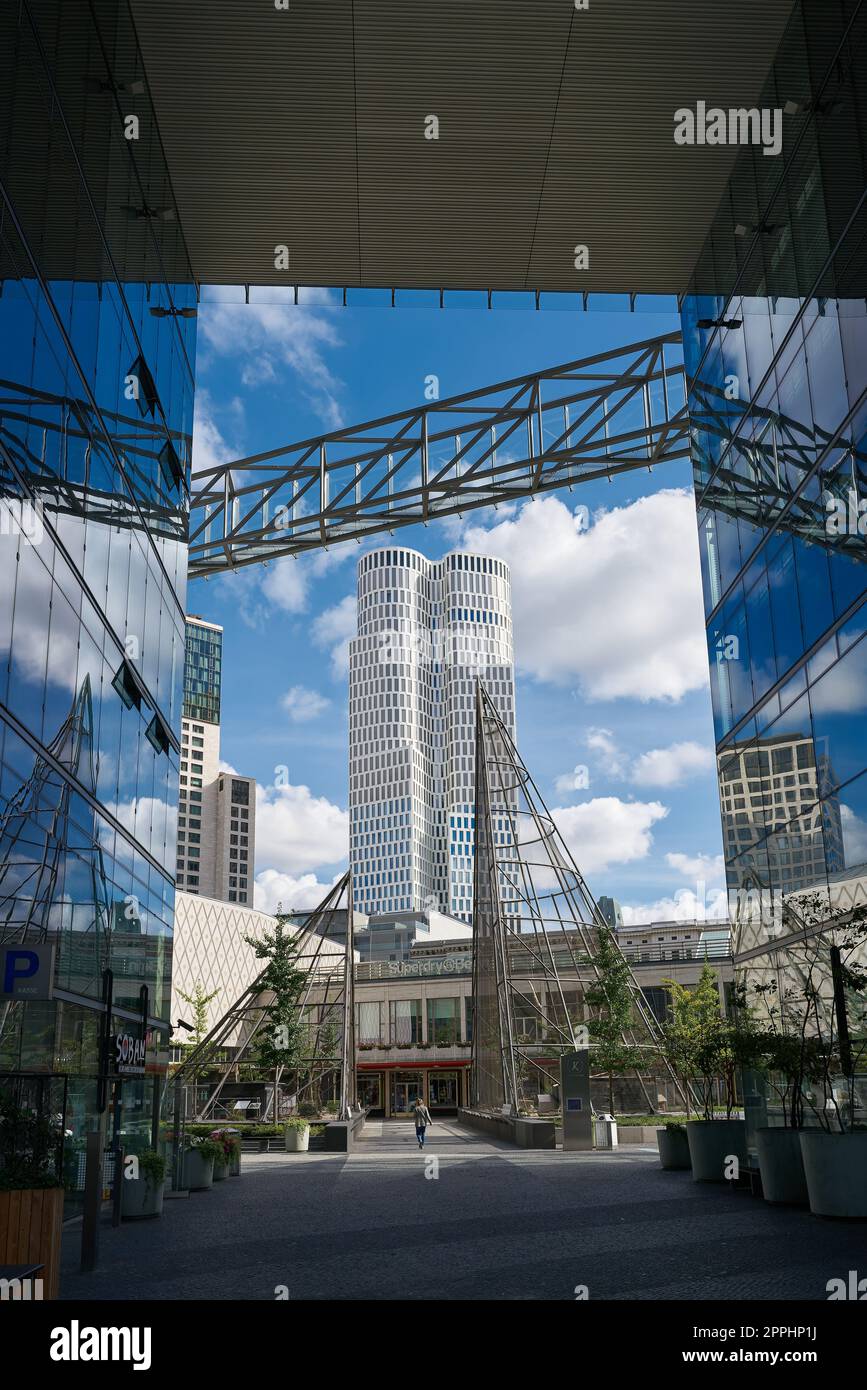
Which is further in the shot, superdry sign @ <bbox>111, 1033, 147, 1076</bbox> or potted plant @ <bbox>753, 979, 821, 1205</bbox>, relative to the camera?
potted plant @ <bbox>753, 979, 821, 1205</bbox>

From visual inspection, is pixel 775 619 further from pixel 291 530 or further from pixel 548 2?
pixel 291 530

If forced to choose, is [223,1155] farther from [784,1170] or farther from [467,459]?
[467,459]

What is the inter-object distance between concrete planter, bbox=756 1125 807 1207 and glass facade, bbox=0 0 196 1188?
29.1 feet

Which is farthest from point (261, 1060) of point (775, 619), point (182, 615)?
point (775, 619)

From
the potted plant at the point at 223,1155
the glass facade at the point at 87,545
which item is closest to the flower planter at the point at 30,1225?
the glass facade at the point at 87,545

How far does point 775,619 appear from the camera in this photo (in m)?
21.4

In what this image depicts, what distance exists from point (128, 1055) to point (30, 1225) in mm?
5973

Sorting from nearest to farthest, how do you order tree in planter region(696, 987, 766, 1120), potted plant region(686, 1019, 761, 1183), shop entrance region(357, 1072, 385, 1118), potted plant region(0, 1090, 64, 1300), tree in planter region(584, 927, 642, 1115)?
potted plant region(0, 1090, 64, 1300)
tree in planter region(696, 987, 766, 1120)
potted plant region(686, 1019, 761, 1183)
tree in planter region(584, 927, 642, 1115)
shop entrance region(357, 1072, 385, 1118)

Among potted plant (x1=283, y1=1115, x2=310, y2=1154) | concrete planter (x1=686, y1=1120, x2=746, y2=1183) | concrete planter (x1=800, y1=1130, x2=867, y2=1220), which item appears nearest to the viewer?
concrete planter (x1=800, y1=1130, x2=867, y2=1220)

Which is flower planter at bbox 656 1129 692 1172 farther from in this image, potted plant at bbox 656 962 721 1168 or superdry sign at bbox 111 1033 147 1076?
superdry sign at bbox 111 1033 147 1076

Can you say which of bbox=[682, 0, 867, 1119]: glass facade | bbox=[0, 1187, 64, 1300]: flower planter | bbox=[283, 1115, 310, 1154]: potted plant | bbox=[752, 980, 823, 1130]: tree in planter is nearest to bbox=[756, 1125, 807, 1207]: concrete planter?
bbox=[752, 980, 823, 1130]: tree in planter

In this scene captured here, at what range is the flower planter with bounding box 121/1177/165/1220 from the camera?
1908 centimetres

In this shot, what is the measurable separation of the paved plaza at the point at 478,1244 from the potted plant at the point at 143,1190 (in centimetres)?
48

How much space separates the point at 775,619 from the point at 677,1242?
35.1ft
